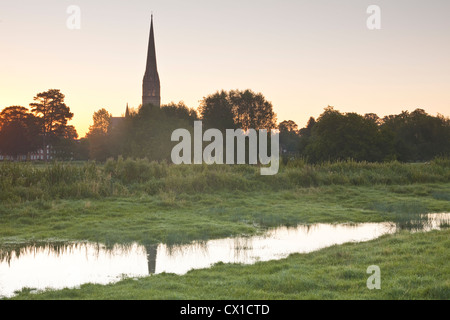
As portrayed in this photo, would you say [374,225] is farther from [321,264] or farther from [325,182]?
[325,182]

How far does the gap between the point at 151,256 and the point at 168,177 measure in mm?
13227

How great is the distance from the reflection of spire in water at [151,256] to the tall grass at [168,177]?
9.01 m

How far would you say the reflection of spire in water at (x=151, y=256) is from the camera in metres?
9.92

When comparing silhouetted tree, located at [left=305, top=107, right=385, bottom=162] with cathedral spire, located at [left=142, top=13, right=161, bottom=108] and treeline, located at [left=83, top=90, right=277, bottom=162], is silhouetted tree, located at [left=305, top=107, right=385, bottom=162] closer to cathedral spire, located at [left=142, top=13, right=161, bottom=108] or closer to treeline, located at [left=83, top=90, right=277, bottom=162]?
treeline, located at [left=83, top=90, right=277, bottom=162]

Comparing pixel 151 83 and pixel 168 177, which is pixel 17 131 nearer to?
pixel 151 83

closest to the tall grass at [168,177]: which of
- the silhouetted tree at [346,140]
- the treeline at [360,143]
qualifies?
the treeline at [360,143]

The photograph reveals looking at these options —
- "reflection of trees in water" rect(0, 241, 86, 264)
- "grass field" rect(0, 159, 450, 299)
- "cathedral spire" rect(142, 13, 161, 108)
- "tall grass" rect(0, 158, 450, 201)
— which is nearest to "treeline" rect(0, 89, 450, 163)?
"grass field" rect(0, 159, 450, 299)

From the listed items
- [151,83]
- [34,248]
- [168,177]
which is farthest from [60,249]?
[151,83]

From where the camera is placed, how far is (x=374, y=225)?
16078 millimetres

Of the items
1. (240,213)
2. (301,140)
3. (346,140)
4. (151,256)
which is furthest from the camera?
(301,140)

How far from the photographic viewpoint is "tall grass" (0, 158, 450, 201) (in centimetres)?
2061

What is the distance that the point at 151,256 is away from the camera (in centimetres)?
1126

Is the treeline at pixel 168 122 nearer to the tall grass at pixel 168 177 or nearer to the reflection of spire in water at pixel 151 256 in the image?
the tall grass at pixel 168 177
